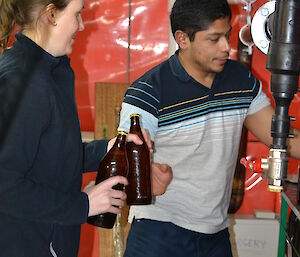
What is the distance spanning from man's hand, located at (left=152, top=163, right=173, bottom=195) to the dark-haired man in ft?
0.33

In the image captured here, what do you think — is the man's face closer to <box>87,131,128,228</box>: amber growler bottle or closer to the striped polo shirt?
the striped polo shirt

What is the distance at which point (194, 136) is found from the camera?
6.12 feet

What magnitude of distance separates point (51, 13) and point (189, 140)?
687 millimetres

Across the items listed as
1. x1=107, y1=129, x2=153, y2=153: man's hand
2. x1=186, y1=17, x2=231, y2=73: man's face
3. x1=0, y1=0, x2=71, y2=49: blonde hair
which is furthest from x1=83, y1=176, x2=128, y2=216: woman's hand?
x1=186, y1=17, x2=231, y2=73: man's face

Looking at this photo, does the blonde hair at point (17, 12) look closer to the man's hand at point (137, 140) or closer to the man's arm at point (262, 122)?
the man's hand at point (137, 140)

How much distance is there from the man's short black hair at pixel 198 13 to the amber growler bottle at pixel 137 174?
439 mm

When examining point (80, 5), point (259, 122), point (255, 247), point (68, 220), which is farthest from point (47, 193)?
point (255, 247)

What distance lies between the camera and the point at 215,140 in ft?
6.12

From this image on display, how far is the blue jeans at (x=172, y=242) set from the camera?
184cm

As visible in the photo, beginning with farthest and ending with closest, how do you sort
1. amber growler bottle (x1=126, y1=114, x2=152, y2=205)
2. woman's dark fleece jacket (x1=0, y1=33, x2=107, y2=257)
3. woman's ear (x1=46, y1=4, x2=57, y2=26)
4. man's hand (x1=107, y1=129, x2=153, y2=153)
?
amber growler bottle (x1=126, y1=114, x2=152, y2=205) → man's hand (x1=107, y1=129, x2=153, y2=153) → woman's ear (x1=46, y1=4, x2=57, y2=26) → woman's dark fleece jacket (x1=0, y1=33, x2=107, y2=257)

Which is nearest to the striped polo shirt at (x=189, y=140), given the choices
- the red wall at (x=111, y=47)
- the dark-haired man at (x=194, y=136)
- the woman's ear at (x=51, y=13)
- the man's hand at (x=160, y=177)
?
the dark-haired man at (x=194, y=136)

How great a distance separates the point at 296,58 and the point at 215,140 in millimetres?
877

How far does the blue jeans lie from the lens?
1.84 meters

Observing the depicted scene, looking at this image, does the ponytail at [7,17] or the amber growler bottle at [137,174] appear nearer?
the ponytail at [7,17]
